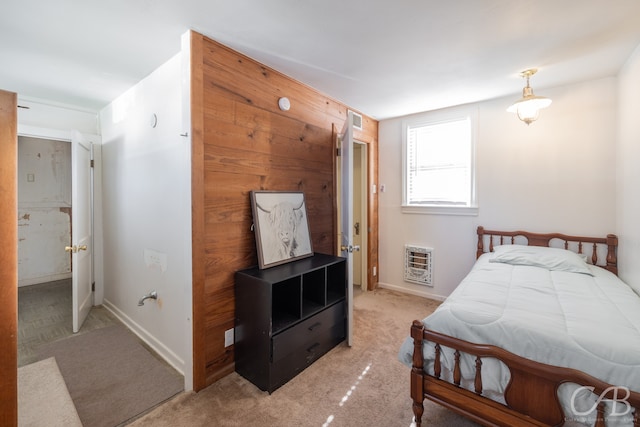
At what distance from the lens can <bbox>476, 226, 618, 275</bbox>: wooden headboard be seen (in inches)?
99.2

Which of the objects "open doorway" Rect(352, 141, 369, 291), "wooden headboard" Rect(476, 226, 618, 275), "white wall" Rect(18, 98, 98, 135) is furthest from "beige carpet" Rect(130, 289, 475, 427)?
"white wall" Rect(18, 98, 98, 135)

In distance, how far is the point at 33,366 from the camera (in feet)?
7.06

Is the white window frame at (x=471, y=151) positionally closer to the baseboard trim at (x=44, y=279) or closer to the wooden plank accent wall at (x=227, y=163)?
the wooden plank accent wall at (x=227, y=163)

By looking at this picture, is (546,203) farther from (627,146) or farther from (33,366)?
(33,366)

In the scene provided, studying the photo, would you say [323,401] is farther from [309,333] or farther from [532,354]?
[532,354]

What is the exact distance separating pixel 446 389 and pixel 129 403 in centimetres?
197

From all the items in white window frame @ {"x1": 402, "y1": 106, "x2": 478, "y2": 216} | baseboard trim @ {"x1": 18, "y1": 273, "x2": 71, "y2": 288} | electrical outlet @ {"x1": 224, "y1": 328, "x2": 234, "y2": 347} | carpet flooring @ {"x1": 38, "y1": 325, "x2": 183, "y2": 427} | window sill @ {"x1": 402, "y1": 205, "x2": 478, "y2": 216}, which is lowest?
carpet flooring @ {"x1": 38, "y1": 325, "x2": 183, "y2": 427}

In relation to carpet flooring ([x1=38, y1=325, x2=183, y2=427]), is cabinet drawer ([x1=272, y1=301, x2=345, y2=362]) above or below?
above

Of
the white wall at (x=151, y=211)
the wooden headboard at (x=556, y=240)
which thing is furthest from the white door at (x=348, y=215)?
the wooden headboard at (x=556, y=240)

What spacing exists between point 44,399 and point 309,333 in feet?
5.84

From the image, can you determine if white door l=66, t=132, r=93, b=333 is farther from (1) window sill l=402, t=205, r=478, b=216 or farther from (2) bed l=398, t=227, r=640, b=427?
(1) window sill l=402, t=205, r=478, b=216

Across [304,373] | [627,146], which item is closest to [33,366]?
[304,373]

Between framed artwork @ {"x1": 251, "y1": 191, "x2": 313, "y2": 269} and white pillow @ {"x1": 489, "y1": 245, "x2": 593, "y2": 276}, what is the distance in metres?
1.86

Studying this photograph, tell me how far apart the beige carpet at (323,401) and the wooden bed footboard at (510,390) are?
25 cm
